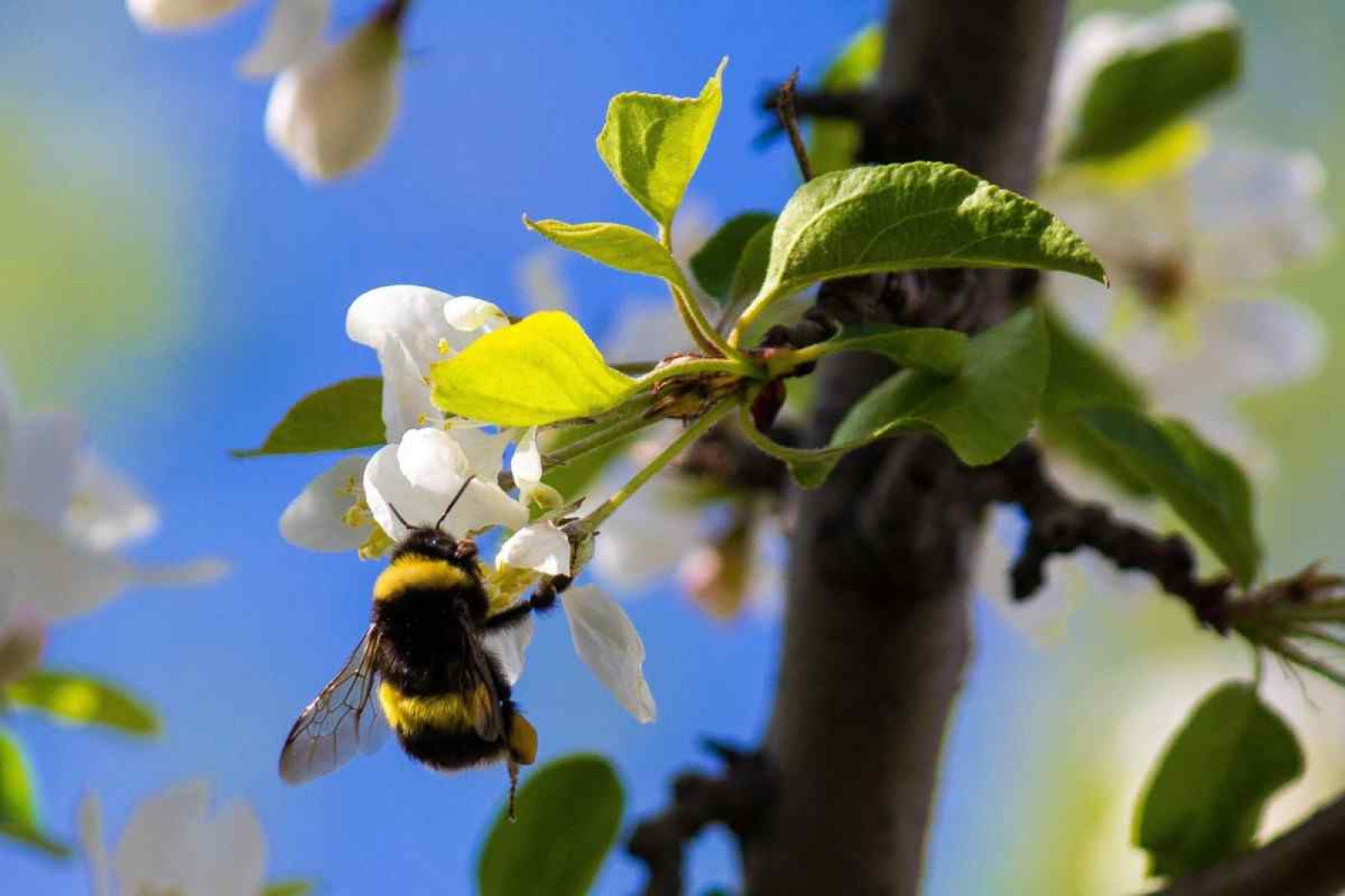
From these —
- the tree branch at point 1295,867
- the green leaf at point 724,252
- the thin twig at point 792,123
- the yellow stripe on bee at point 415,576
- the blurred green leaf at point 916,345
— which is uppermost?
the green leaf at point 724,252

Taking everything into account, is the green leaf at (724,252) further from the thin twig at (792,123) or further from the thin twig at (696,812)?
the thin twig at (696,812)

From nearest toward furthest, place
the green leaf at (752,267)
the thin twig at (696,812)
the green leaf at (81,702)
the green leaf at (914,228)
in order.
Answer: the green leaf at (914,228) < the green leaf at (752,267) < the thin twig at (696,812) < the green leaf at (81,702)

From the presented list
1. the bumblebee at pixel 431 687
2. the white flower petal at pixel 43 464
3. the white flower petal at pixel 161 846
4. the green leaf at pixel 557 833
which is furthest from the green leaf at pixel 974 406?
the white flower petal at pixel 43 464

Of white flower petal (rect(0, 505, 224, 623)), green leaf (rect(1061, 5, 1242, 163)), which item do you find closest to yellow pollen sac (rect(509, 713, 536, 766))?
white flower petal (rect(0, 505, 224, 623))

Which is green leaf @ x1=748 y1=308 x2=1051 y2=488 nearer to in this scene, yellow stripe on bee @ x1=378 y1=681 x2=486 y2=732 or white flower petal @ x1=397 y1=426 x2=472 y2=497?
white flower petal @ x1=397 y1=426 x2=472 y2=497

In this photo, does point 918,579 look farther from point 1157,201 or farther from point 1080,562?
point 1157,201

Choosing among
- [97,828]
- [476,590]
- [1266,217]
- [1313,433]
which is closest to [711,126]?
[476,590]

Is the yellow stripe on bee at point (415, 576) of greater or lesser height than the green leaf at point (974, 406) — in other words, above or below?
above
